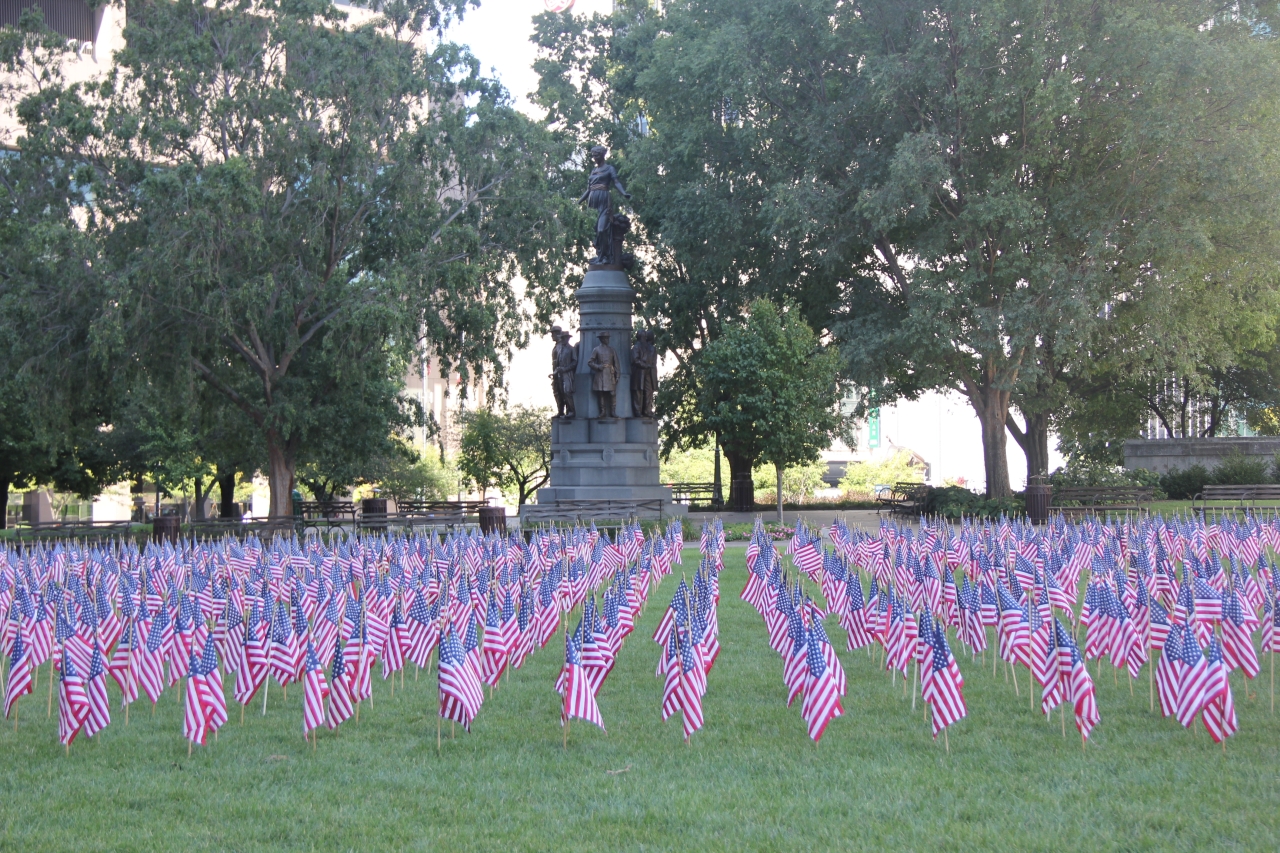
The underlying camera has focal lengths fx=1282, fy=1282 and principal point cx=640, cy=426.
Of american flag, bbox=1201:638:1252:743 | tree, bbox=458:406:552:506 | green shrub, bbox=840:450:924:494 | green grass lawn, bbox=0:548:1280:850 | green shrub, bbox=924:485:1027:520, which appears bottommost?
green grass lawn, bbox=0:548:1280:850

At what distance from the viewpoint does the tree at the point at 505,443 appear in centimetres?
5528

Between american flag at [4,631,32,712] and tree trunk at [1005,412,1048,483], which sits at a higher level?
tree trunk at [1005,412,1048,483]

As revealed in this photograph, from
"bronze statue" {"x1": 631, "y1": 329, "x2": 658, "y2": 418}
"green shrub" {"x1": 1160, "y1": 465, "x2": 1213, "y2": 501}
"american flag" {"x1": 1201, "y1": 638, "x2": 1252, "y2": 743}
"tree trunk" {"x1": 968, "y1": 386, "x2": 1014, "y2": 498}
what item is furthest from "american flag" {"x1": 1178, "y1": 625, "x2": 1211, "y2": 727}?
"green shrub" {"x1": 1160, "y1": 465, "x2": 1213, "y2": 501}

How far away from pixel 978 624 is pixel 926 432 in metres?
84.9

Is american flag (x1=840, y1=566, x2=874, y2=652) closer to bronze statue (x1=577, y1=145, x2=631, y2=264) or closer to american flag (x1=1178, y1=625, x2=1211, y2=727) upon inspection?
american flag (x1=1178, y1=625, x2=1211, y2=727)

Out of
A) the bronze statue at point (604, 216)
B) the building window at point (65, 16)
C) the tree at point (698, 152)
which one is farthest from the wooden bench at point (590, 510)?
the building window at point (65, 16)

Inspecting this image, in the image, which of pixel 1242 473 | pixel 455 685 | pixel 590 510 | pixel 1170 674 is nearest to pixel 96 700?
pixel 455 685

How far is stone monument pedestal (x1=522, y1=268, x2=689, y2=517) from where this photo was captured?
33.3m

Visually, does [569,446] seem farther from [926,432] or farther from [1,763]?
[926,432]

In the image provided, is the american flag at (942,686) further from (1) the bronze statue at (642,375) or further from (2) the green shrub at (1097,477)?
(2) the green shrub at (1097,477)

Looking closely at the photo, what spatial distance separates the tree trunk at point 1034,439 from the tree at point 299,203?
23.7 metres

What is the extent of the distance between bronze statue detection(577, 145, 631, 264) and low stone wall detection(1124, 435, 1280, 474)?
74.8 feet

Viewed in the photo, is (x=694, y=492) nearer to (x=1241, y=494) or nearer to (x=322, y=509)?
(x=322, y=509)

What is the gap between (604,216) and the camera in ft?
118
